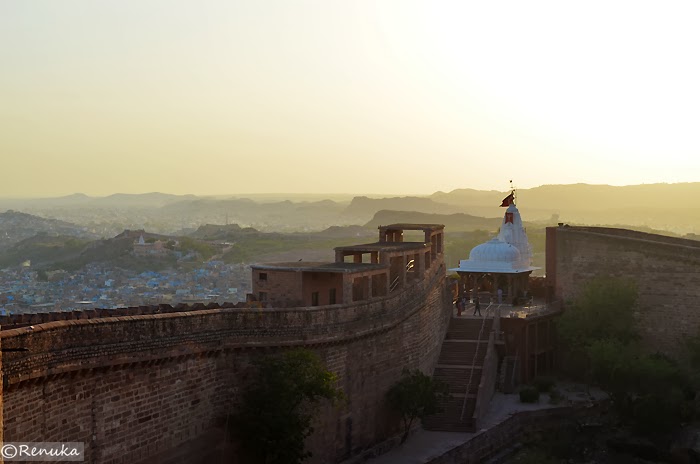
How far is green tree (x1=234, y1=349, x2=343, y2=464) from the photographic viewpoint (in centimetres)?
1994

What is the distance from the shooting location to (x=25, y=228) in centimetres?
18012

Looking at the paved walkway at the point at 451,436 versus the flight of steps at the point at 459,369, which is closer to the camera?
the paved walkway at the point at 451,436

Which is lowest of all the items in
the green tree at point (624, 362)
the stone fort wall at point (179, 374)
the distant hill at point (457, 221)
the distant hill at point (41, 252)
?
the distant hill at point (41, 252)

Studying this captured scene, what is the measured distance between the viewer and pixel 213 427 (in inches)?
770

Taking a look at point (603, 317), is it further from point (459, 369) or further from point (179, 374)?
point (179, 374)

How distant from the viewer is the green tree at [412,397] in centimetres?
2592

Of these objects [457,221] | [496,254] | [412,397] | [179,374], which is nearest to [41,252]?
[457,221]

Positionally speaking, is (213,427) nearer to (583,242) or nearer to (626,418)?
(626,418)

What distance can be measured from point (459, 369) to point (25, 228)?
Result: 538 ft

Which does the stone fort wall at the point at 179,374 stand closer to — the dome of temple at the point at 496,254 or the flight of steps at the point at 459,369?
the flight of steps at the point at 459,369

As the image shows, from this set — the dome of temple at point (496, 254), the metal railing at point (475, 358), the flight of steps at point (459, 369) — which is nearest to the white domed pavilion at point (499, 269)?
the dome of temple at point (496, 254)

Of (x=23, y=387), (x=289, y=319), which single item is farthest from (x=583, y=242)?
(x=23, y=387)

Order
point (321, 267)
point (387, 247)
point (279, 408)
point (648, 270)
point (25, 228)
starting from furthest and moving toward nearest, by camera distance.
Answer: point (25, 228) → point (648, 270) → point (387, 247) → point (321, 267) → point (279, 408)

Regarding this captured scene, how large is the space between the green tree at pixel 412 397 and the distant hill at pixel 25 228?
472 ft
